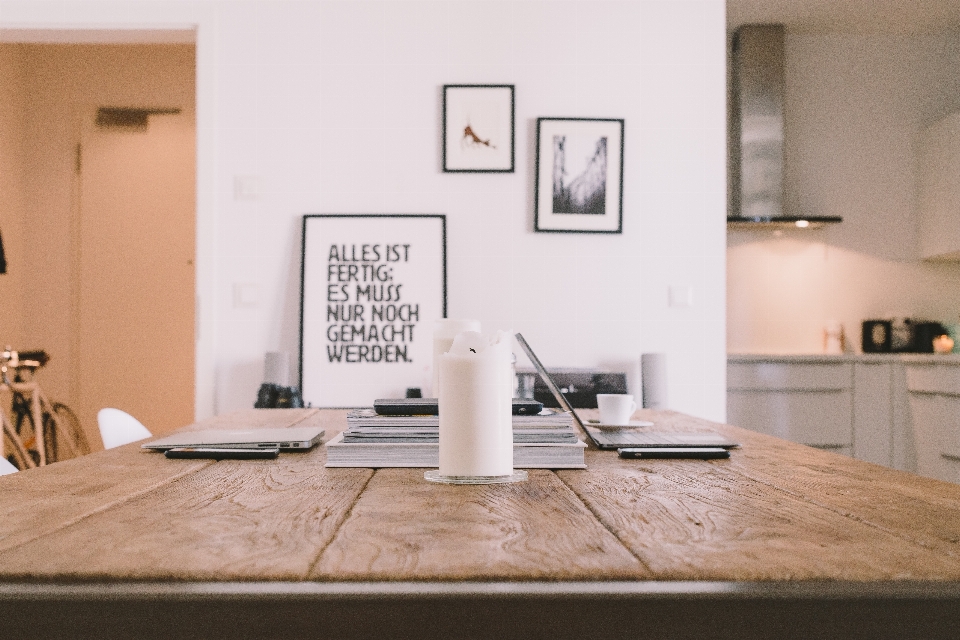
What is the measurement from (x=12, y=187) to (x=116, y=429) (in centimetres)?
372

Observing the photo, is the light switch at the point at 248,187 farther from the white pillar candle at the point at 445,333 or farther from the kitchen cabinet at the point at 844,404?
the kitchen cabinet at the point at 844,404

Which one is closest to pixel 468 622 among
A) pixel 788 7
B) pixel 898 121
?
pixel 788 7

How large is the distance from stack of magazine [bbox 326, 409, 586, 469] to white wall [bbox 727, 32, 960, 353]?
11.7 ft

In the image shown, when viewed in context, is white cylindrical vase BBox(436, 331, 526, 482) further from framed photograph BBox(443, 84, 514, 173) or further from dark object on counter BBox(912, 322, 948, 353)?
dark object on counter BBox(912, 322, 948, 353)

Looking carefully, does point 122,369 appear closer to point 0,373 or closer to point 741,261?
point 0,373

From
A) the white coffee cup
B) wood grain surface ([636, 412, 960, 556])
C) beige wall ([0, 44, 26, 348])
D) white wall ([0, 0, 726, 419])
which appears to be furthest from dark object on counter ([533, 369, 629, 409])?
beige wall ([0, 44, 26, 348])

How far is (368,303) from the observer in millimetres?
3064

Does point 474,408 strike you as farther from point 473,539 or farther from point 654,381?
point 654,381

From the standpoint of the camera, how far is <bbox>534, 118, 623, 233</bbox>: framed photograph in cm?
313

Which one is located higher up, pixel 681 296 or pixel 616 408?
pixel 681 296

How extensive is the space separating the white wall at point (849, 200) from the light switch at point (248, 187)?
9.15 ft

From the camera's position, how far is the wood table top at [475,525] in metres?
0.48

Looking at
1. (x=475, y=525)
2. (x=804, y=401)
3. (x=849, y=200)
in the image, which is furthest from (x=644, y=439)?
(x=849, y=200)

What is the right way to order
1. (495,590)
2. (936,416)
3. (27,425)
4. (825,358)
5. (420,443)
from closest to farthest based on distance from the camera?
(495,590), (420,443), (936,416), (825,358), (27,425)
